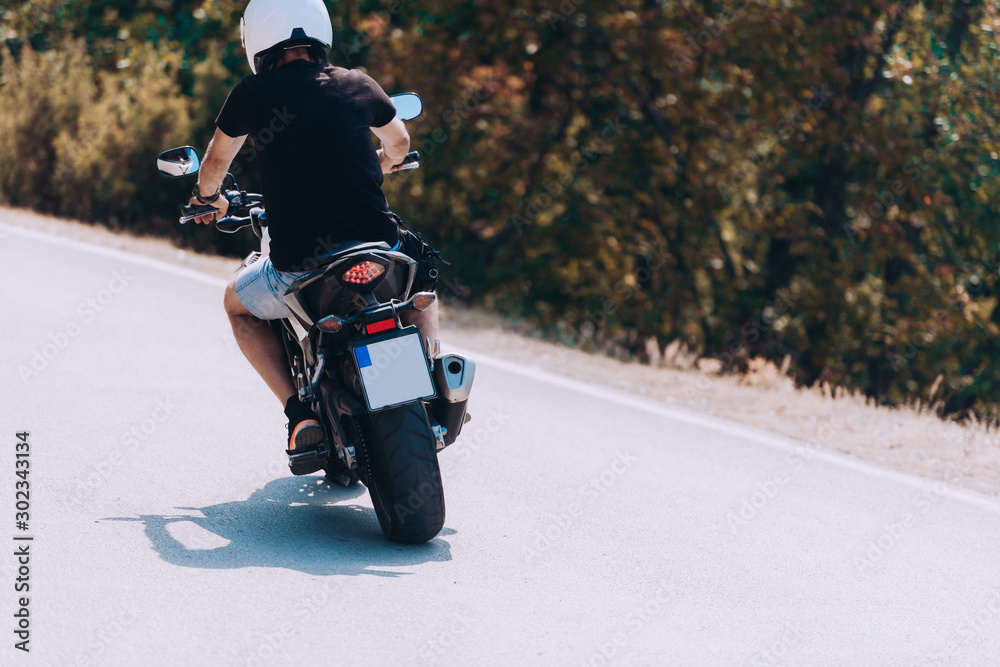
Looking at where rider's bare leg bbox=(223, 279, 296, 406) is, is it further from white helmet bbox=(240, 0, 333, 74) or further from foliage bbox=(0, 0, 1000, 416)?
foliage bbox=(0, 0, 1000, 416)

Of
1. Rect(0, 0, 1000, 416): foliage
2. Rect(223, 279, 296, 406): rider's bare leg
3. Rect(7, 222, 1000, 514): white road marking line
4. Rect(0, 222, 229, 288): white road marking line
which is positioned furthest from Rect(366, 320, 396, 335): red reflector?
Rect(0, 0, 1000, 416): foliage

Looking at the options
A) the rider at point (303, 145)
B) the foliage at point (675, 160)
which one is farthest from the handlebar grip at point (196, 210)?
the foliage at point (675, 160)

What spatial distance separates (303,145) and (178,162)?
0.60m

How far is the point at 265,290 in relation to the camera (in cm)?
454

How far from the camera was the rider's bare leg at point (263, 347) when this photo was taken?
4.73 metres

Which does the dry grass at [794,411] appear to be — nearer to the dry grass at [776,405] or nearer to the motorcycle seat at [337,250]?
the dry grass at [776,405]

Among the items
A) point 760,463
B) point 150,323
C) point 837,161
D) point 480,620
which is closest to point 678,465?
point 760,463

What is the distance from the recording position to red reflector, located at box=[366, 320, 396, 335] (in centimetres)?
421

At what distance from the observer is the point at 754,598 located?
4141mm

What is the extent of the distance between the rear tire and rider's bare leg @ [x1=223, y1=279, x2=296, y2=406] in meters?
0.68

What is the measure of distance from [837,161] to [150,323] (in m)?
9.31

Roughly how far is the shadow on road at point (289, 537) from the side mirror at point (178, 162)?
1.41m

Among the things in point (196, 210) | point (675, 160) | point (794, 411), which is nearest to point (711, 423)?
point (794, 411)

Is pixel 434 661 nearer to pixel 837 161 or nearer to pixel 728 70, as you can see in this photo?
pixel 728 70
